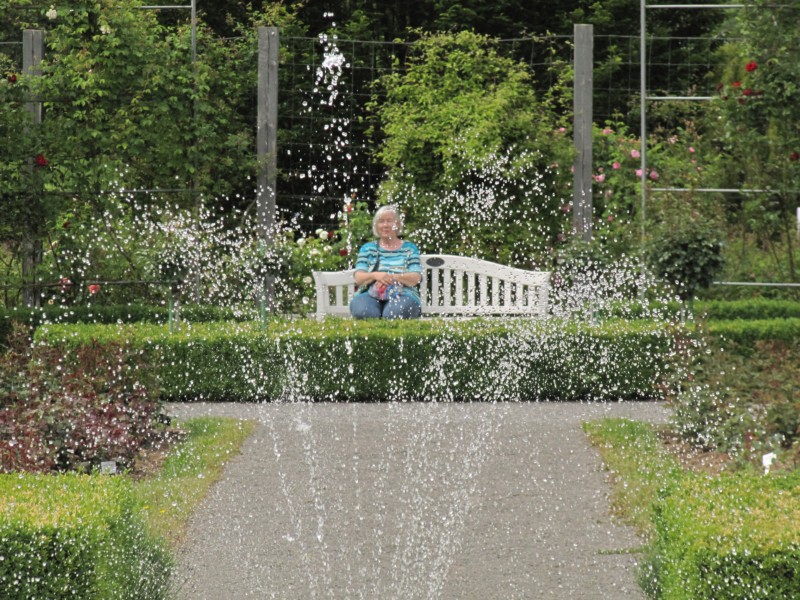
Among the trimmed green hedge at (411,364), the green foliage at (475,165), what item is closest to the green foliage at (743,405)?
the trimmed green hedge at (411,364)

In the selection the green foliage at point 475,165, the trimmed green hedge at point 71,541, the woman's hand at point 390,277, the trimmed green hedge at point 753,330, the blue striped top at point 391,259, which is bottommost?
the trimmed green hedge at point 71,541

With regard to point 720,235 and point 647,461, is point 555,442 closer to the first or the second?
point 647,461

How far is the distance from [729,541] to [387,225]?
6.70 metres

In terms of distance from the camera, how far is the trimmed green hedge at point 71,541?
3.52 metres

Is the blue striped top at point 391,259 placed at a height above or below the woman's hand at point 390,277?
above

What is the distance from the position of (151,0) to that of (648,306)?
8.06m

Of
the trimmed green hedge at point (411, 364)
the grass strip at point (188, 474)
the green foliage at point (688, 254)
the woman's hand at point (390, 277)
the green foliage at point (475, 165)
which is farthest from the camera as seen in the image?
the green foliage at point (475, 165)

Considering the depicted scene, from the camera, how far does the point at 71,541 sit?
3.54 metres

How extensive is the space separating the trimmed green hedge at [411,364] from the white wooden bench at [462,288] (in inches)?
63.0

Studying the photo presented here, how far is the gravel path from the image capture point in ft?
15.3

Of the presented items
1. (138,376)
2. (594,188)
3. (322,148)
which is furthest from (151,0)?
(138,376)

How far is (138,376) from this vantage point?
7.38 metres

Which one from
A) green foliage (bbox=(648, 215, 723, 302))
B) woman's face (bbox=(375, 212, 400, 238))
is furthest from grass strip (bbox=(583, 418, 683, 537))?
woman's face (bbox=(375, 212, 400, 238))

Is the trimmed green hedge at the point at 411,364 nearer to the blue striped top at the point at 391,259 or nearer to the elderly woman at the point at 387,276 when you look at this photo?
the elderly woman at the point at 387,276
